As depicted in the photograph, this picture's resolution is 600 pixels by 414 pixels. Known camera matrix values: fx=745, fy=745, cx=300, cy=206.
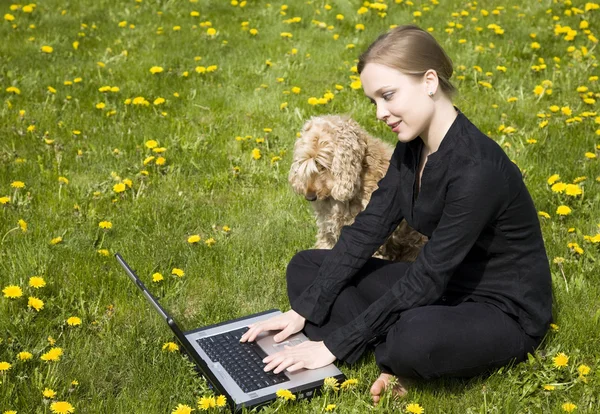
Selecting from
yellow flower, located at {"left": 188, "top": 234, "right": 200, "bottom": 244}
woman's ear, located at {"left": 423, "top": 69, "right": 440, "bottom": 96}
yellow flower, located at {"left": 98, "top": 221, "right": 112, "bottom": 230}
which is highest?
woman's ear, located at {"left": 423, "top": 69, "right": 440, "bottom": 96}

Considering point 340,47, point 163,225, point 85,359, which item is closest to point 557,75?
point 340,47

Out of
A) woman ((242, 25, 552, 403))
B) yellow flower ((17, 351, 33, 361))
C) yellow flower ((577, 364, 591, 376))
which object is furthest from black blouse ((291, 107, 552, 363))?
yellow flower ((17, 351, 33, 361))

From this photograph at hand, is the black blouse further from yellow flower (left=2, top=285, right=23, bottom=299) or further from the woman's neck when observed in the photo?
yellow flower (left=2, top=285, right=23, bottom=299)

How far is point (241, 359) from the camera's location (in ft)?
11.8

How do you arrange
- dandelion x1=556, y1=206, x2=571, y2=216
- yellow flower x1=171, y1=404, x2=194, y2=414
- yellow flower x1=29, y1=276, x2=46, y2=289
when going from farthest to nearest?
dandelion x1=556, y1=206, x2=571, y2=216 < yellow flower x1=29, y1=276, x2=46, y2=289 < yellow flower x1=171, y1=404, x2=194, y2=414

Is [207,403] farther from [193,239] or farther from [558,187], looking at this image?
[558,187]

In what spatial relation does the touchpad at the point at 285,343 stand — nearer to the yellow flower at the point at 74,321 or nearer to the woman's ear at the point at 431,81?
the yellow flower at the point at 74,321

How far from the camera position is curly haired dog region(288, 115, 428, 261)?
15.5 ft

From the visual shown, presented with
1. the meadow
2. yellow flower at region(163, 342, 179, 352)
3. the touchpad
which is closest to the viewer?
the meadow

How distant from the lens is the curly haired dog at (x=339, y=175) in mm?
4738

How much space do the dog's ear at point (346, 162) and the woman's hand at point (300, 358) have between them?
1391mm

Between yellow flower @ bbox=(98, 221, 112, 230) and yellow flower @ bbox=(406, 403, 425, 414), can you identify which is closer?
yellow flower @ bbox=(406, 403, 425, 414)

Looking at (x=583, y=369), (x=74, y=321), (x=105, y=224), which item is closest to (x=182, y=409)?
(x=74, y=321)

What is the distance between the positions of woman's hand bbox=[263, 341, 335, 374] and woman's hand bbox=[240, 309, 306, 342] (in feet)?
0.62
